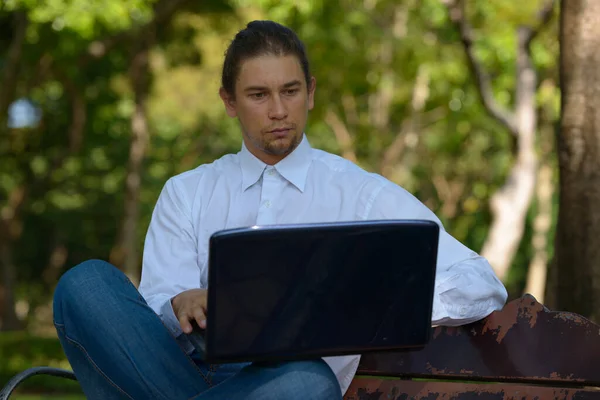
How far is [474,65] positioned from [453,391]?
299 inches

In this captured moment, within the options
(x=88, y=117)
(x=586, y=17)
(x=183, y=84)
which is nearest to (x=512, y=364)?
(x=586, y=17)

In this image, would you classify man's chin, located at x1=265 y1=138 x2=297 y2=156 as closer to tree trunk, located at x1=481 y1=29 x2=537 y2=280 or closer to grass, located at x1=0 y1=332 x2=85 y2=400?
tree trunk, located at x1=481 y1=29 x2=537 y2=280

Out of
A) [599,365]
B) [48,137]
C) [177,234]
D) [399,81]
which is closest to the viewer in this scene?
[599,365]

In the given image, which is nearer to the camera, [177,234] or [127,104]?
[177,234]

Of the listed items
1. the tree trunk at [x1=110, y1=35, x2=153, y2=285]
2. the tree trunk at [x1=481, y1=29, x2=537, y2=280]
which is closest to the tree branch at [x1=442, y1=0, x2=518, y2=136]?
the tree trunk at [x1=481, y1=29, x2=537, y2=280]

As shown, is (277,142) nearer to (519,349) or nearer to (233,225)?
(233,225)

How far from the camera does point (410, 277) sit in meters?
2.53

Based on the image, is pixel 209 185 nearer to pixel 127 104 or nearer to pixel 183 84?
pixel 127 104

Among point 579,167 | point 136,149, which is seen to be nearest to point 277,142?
point 579,167

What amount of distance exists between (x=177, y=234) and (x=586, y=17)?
200 centimetres

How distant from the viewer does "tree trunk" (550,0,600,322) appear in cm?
414

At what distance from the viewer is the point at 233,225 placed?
133 inches

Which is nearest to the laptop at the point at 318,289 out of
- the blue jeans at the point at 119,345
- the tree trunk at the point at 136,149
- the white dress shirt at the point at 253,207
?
the blue jeans at the point at 119,345

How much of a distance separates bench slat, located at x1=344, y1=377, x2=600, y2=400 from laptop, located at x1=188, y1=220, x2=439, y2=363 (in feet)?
2.07
